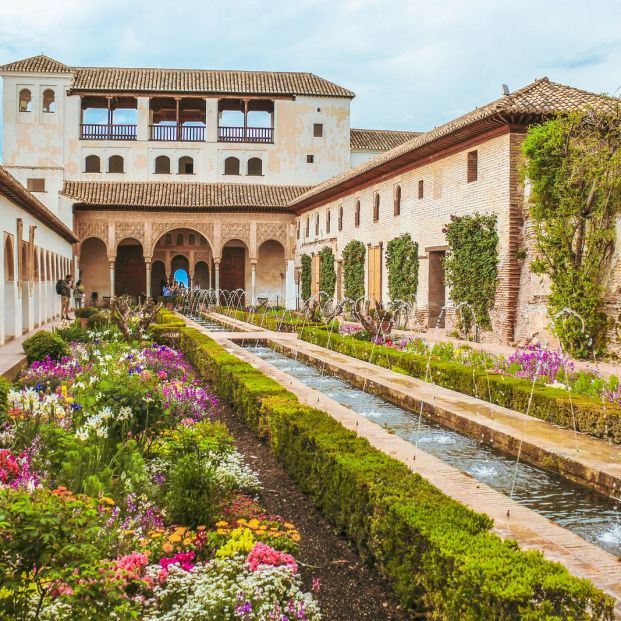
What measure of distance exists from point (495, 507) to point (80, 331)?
1183 cm

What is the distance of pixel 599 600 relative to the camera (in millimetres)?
2785

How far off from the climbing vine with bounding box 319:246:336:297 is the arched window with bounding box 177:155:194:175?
34.0 ft

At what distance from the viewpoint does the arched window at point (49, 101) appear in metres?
36.9

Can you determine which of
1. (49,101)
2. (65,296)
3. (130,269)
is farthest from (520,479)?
(49,101)

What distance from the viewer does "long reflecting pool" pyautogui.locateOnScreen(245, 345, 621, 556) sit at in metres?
4.94

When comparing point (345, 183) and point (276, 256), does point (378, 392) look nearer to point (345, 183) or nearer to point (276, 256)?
point (345, 183)

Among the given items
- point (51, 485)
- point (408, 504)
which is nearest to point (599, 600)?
point (408, 504)

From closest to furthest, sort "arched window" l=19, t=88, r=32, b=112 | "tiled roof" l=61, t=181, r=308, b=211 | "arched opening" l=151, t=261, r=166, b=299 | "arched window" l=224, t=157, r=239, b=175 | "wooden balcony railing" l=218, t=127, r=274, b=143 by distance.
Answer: "tiled roof" l=61, t=181, r=308, b=211, "arched window" l=19, t=88, r=32, b=112, "wooden balcony railing" l=218, t=127, r=274, b=143, "arched window" l=224, t=157, r=239, b=175, "arched opening" l=151, t=261, r=166, b=299

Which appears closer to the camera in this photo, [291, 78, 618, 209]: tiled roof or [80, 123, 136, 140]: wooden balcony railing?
[291, 78, 618, 209]: tiled roof

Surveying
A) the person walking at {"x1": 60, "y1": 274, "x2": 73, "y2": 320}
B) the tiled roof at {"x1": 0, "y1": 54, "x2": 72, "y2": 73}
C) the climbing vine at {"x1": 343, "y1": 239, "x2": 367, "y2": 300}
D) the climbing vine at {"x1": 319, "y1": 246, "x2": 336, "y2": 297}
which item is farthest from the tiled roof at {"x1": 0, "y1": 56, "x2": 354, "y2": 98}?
the person walking at {"x1": 60, "y1": 274, "x2": 73, "y2": 320}

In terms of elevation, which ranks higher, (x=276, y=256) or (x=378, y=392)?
(x=276, y=256)

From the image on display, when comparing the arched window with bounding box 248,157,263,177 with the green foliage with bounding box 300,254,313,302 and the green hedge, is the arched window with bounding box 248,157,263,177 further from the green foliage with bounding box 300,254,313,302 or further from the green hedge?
the green hedge

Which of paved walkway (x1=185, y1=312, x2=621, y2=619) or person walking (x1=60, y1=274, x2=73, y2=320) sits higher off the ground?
person walking (x1=60, y1=274, x2=73, y2=320)

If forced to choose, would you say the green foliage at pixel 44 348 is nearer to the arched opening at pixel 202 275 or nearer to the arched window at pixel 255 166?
the arched window at pixel 255 166
